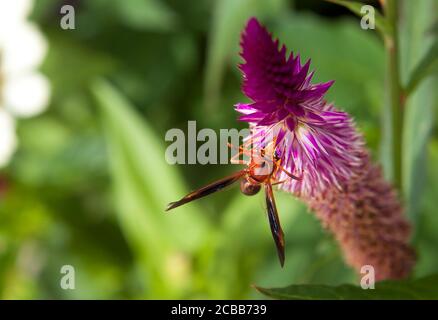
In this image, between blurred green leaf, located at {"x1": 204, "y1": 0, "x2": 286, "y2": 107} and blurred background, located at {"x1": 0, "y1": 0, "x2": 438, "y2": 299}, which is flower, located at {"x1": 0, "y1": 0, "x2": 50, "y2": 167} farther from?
blurred green leaf, located at {"x1": 204, "y1": 0, "x2": 286, "y2": 107}

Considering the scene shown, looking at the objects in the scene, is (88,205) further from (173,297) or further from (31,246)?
(173,297)

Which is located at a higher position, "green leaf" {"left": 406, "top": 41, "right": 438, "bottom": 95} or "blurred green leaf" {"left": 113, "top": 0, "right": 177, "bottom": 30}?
"blurred green leaf" {"left": 113, "top": 0, "right": 177, "bottom": 30}

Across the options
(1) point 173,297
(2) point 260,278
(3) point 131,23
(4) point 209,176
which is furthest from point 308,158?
(3) point 131,23

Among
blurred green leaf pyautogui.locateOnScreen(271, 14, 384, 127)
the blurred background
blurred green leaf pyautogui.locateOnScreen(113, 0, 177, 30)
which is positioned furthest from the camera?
blurred green leaf pyautogui.locateOnScreen(113, 0, 177, 30)

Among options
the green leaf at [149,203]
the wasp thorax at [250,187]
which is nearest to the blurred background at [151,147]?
the green leaf at [149,203]

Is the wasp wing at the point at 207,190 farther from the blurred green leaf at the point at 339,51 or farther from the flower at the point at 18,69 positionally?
the flower at the point at 18,69

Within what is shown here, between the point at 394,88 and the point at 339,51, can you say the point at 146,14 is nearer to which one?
the point at 339,51

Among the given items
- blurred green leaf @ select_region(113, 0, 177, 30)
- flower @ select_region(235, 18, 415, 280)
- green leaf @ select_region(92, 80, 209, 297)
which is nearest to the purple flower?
flower @ select_region(235, 18, 415, 280)
